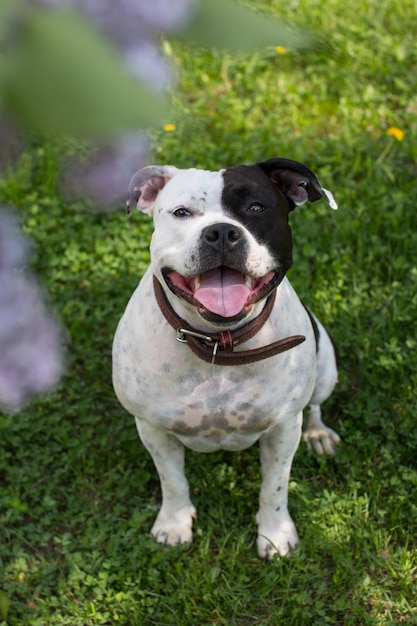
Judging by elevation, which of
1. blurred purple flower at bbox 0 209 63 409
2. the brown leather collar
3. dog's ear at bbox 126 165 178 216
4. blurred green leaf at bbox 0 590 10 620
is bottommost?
blurred green leaf at bbox 0 590 10 620

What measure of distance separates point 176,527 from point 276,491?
1.33 ft

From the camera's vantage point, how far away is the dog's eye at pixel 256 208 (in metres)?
2.18

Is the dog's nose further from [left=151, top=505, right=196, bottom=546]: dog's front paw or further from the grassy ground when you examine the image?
[left=151, top=505, right=196, bottom=546]: dog's front paw

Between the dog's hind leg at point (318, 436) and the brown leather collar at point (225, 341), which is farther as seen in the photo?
the dog's hind leg at point (318, 436)

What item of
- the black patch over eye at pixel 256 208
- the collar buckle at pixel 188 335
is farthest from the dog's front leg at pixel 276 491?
the black patch over eye at pixel 256 208

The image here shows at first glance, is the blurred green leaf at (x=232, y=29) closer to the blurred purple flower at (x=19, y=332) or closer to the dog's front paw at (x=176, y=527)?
the blurred purple flower at (x=19, y=332)

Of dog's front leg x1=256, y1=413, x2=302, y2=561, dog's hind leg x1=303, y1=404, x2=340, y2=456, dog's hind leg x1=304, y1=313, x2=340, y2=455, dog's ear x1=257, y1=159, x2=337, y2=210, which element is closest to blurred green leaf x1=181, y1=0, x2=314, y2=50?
dog's ear x1=257, y1=159, x2=337, y2=210

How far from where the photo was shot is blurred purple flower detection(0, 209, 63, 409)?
606 millimetres

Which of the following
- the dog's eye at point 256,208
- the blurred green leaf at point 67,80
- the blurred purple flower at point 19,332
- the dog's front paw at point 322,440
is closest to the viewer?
the blurred green leaf at point 67,80

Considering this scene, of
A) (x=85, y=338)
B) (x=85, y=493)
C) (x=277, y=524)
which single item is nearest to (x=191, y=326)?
(x=277, y=524)

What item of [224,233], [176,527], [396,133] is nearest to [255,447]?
[176,527]

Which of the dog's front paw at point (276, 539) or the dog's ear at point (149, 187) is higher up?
the dog's ear at point (149, 187)

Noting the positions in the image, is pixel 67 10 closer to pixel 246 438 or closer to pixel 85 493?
pixel 246 438

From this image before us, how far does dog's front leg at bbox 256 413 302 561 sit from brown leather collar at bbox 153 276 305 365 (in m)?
0.37
